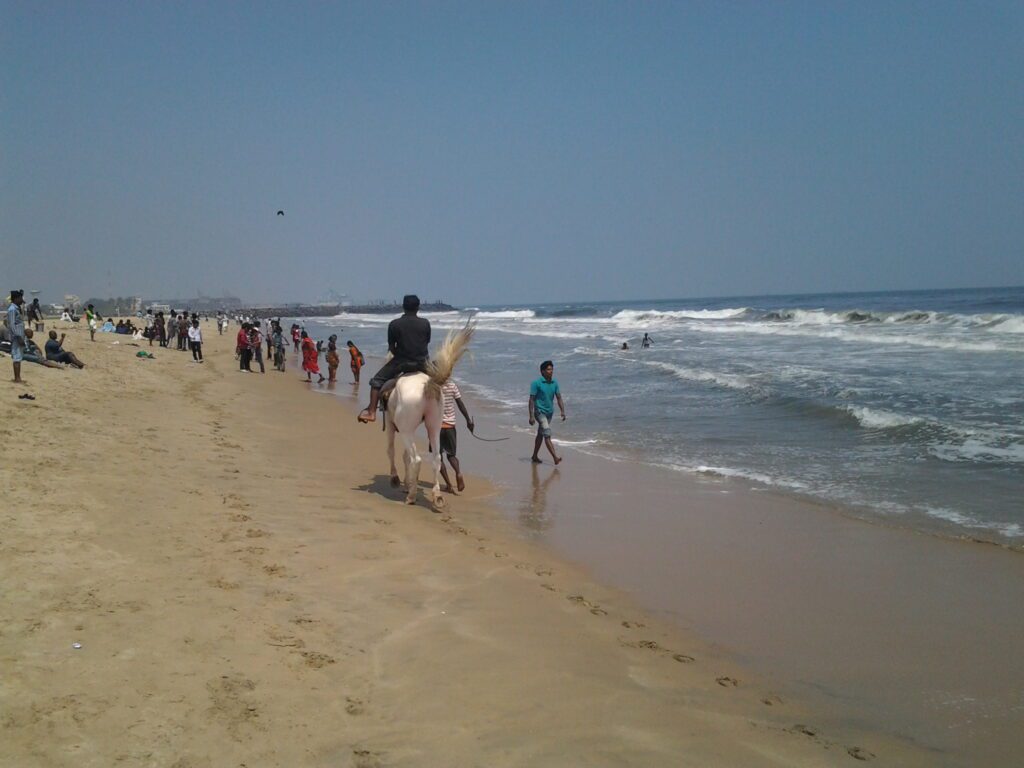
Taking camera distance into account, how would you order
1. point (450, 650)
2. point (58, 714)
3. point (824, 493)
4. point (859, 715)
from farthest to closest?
point (824, 493) < point (450, 650) < point (859, 715) < point (58, 714)

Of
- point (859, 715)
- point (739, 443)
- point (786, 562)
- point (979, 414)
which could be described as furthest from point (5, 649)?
point (979, 414)

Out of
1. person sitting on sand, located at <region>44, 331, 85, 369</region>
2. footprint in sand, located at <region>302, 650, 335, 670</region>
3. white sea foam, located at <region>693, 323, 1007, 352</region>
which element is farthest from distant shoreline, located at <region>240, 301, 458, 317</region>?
footprint in sand, located at <region>302, 650, 335, 670</region>

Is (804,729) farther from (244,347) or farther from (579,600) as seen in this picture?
(244,347)

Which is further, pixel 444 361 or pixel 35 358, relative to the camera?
pixel 35 358

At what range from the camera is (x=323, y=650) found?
4082mm

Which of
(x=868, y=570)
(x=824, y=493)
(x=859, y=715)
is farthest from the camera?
(x=824, y=493)

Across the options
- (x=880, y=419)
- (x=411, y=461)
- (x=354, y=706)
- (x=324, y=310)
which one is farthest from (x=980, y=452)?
(x=324, y=310)

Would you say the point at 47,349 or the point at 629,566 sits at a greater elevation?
the point at 47,349

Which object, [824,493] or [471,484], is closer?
[824,493]

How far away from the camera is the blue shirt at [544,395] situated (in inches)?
447

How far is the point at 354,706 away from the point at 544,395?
26.5 ft

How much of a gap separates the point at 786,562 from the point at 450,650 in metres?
3.57

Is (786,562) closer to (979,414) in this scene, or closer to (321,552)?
(321,552)

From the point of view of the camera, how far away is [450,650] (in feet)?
14.1
